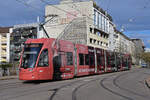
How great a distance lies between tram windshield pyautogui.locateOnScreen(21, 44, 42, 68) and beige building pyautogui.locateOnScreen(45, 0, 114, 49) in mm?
32161

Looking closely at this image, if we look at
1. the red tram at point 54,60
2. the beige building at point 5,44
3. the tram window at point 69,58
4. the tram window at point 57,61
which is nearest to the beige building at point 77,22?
the beige building at point 5,44

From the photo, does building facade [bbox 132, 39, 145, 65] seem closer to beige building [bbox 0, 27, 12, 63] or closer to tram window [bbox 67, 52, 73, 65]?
beige building [bbox 0, 27, 12, 63]

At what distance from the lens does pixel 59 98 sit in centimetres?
791

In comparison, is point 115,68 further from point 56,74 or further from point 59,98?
point 59,98

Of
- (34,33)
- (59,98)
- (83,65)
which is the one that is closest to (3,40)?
(34,33)

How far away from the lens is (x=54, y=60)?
1444 centimetres

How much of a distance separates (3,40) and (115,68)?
52.1 m

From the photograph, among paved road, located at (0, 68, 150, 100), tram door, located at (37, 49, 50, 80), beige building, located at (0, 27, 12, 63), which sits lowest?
paved road, located at (0, 68, 150, 100)

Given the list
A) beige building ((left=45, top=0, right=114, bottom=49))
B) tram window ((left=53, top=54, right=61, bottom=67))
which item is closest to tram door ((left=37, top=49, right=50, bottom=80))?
tram window ((left=53, top=54, right=61, bottom=67))

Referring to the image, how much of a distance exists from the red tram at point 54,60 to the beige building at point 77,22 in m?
25.9

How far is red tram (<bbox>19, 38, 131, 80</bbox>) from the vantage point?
13.2 metres

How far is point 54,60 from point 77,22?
35.3 m

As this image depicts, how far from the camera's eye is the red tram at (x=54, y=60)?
43.2ft

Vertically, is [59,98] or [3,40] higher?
[3,40]
